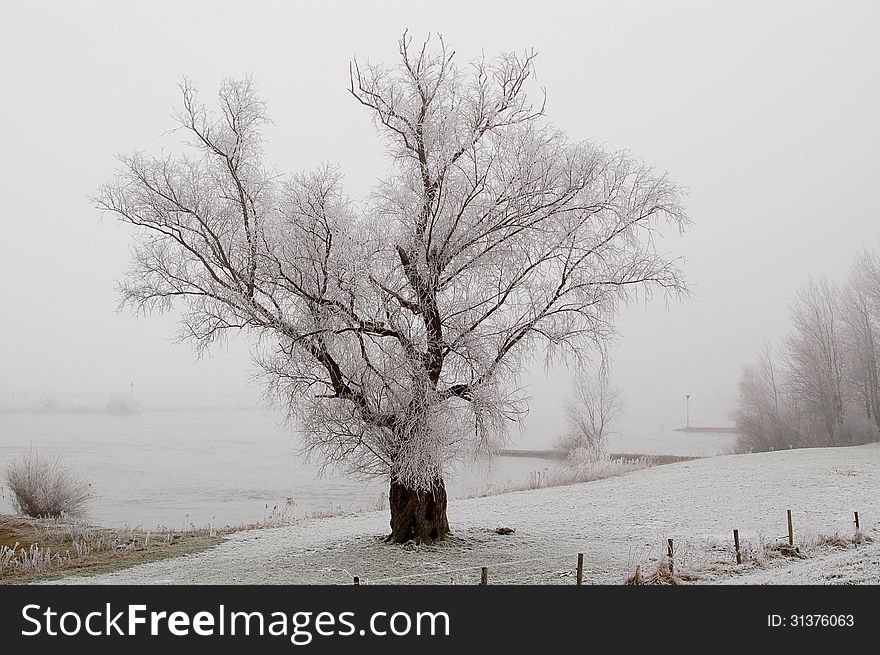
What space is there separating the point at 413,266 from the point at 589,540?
6660 mm

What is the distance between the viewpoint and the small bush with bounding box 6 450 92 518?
20672 mm

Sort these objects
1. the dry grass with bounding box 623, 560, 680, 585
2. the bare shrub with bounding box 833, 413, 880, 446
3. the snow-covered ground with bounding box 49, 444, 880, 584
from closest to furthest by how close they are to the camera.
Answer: the dry grass with bounding box 623, 560, 680, 585, the snow-covered ground with bounding box 49, 444, 880, 584, the bare shrub with bounding box 833, 413, 880, 446

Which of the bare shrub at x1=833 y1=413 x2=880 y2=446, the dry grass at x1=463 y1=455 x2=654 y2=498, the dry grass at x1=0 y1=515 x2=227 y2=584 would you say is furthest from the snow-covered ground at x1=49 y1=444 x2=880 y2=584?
the bare shrub at x1=833 y1=413 x2=880 y2=446

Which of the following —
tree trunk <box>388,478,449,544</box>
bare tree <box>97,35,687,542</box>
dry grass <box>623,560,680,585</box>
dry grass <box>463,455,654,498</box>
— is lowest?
dry grass <box>463,455,654,498</box>

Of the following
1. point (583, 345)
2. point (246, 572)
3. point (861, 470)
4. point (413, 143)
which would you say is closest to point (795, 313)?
point (861, 470)

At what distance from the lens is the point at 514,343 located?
13.0m

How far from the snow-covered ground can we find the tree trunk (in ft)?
1.17

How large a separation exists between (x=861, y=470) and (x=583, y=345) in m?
16.3

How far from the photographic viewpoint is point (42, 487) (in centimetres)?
2073

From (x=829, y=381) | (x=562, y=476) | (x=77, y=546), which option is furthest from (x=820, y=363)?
(x=77, y=546)

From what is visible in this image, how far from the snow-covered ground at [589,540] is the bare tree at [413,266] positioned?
5.49 feet

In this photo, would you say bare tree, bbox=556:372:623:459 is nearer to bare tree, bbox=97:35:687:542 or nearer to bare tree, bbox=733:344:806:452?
bare tree, bbox=733:344:806:452

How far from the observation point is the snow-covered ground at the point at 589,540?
10.7 meters

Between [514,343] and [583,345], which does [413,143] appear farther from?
[583,345]
